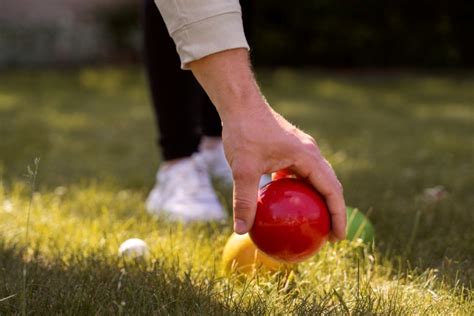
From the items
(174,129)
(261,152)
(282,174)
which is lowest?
(174,129)

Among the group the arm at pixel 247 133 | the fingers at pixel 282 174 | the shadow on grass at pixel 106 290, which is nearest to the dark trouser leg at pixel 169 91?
the shadow on grass at pixel 106 290

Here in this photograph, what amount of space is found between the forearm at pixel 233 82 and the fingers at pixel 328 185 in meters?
0.15

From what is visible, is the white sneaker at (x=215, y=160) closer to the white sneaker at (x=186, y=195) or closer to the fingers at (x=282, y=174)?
the white sneaker at (x=186, y=195)

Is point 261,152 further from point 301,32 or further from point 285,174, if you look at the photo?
point 301,32

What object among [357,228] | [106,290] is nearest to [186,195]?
[357,228]

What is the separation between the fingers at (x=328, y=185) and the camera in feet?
4.65

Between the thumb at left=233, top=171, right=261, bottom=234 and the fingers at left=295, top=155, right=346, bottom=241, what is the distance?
4.0 inches

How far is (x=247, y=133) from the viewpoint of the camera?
1.37 meters

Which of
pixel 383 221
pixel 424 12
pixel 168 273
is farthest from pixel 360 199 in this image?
pixel 424 12

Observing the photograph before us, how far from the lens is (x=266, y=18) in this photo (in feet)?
31.5

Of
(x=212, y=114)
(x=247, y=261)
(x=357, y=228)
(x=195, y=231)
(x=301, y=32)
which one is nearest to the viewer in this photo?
(x=247, y=261)

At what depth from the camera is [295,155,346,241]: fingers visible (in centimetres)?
142

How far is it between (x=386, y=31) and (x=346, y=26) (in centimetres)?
62

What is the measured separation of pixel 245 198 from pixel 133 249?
58 cm
